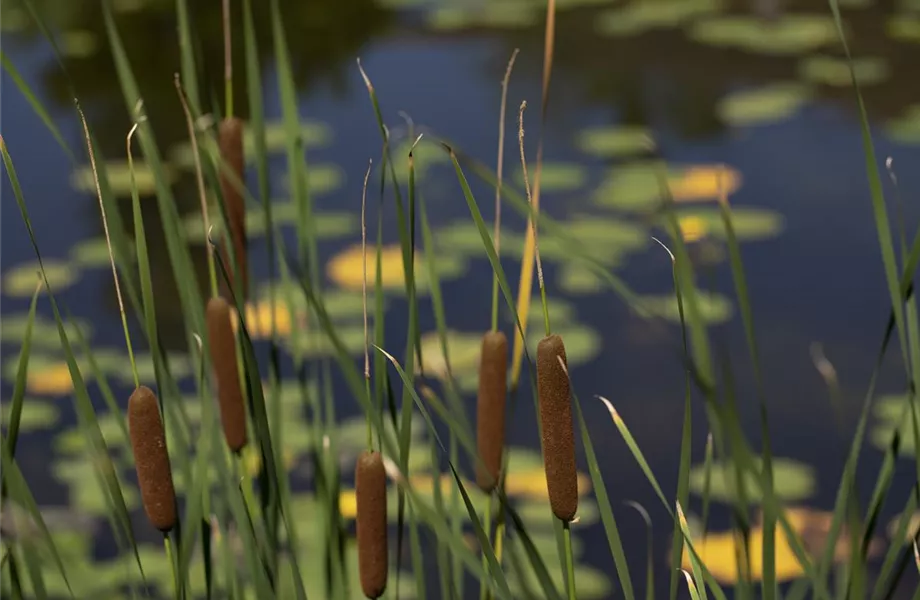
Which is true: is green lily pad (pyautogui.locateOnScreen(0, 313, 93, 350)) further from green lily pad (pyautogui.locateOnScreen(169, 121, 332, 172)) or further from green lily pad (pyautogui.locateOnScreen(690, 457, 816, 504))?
green lily pad (pyautogui.locateOnScreen(690, 457, 816, 504))

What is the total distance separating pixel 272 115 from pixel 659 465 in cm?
145

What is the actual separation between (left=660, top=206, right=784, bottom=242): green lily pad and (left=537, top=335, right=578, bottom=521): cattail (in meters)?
1.47

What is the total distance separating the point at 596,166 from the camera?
2.31m

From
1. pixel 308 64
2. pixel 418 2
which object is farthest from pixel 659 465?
pixel 418 2

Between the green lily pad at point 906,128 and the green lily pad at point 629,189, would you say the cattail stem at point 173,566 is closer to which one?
the green lily pad at point 629,189

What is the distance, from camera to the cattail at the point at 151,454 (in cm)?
50

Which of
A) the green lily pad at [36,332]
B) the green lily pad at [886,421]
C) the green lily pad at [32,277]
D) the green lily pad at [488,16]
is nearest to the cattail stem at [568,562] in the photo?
the green lily pad at [886,421]

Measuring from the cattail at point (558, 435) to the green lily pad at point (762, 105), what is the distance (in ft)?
6.78

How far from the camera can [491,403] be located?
0.58m

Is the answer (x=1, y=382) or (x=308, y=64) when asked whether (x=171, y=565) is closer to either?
(x=1, y=382)

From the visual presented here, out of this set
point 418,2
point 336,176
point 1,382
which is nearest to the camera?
point 1,382

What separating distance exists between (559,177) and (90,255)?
2.62 feet

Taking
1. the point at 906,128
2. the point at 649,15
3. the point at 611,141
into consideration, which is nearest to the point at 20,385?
the point at 611,141

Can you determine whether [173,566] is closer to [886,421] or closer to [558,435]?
[558,435]
